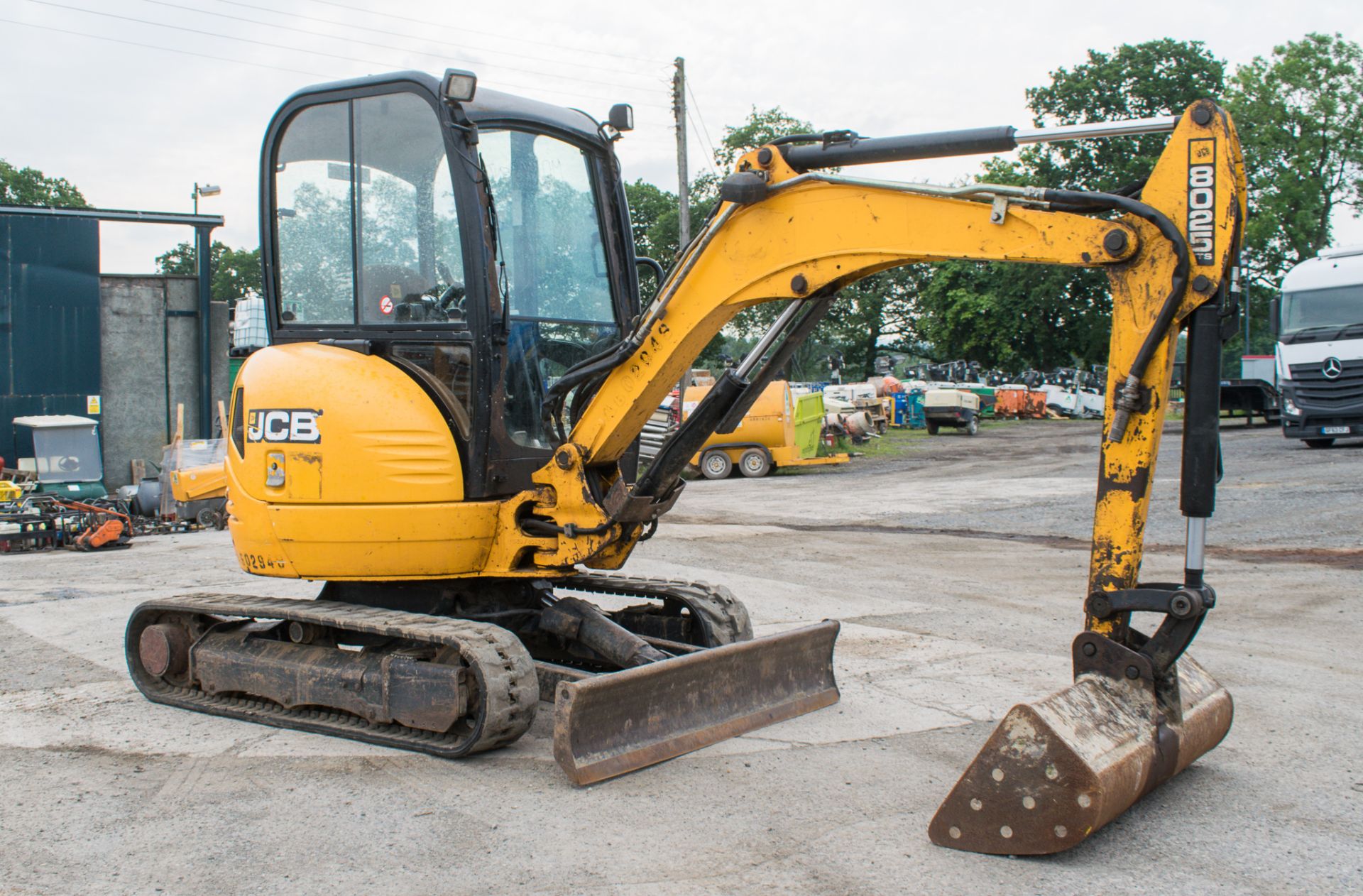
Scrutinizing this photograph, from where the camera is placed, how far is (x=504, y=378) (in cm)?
561

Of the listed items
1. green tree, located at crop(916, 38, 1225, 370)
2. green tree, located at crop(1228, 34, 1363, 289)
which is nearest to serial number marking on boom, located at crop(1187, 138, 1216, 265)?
green tree, located at crop(916, 38, 1225, 370)

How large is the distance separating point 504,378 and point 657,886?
258 centimetres

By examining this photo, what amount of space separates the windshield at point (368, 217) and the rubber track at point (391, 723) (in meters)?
1.43

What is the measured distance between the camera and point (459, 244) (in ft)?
18.2

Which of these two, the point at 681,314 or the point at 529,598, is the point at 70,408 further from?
the point at 681,314

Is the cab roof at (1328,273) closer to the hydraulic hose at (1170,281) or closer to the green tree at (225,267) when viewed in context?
the hydraulic hose at (1170,281)

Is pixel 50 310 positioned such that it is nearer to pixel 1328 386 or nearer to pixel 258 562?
pixel 258 562

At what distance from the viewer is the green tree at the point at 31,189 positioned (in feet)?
226

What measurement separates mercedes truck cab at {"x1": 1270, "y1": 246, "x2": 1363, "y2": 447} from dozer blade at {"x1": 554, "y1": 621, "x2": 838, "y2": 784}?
58.5ft

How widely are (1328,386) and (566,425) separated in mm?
19331

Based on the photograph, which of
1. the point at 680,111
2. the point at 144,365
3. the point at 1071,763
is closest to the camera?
the point at 1071,763

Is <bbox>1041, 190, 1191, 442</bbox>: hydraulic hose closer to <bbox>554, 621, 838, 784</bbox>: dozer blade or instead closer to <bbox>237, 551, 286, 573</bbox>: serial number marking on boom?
<bbox>554, 621, 838, 784</bbox>: dozer blade

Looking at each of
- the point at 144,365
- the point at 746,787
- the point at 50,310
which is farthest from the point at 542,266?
the point at 144,365

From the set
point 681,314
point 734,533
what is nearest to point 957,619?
point 681,314
